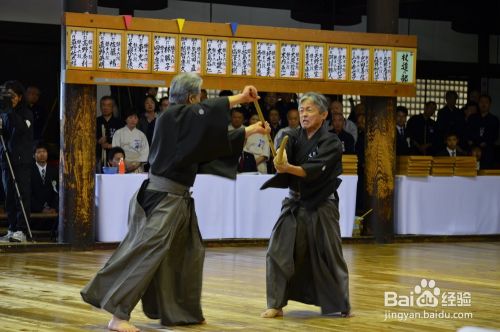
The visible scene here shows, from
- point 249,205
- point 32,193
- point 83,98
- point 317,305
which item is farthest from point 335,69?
point 317,305

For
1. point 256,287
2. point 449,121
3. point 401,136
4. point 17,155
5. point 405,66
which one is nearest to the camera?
point 256,287

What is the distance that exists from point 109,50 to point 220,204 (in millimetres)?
1843

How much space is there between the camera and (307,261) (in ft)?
20.7

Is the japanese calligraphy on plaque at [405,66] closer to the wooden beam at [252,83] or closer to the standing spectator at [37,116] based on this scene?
the wooden beam at [252,83]

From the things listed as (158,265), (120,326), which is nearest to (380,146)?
(158,265)

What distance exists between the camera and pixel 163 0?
12523mm

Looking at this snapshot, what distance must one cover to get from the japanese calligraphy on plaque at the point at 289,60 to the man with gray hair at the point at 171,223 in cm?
476

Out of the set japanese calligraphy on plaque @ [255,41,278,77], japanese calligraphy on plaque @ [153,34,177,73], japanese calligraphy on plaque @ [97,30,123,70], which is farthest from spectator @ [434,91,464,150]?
japanese calligraphy on plaque @ [97,30,123,70]

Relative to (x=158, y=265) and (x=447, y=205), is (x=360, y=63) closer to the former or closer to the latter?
(x=447, y=205)

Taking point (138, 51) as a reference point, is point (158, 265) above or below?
below

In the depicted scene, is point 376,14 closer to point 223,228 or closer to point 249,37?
point 249,37

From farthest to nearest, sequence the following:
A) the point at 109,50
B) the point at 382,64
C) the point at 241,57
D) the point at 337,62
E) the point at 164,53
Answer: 1. the point at 382,64
2. the point at 337,62
3. the point at 241,57
4. the point at 164,53
5. the point at 109,50

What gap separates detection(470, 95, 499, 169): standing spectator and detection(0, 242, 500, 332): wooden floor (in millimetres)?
1781

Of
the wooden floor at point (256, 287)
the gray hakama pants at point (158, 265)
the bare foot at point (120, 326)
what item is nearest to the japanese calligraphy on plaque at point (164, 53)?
the wooden floor at point (256, 287)
